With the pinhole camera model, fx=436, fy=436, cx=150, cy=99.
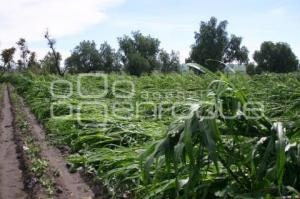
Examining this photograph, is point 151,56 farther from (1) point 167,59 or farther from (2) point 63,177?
(2) point 63,177

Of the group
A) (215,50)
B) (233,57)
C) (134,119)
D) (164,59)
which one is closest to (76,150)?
(134,119)

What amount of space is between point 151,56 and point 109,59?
510 cm

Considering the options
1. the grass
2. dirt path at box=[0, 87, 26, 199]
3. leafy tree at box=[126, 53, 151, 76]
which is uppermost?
leafy tree at box=[126, 53, 151, 76]

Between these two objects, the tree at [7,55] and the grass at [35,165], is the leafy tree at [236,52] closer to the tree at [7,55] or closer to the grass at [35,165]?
the tree at [7,55]

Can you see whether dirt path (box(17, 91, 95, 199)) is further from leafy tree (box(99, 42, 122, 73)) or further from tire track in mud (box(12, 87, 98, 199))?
leafy tree (box(99, 42, 122, 73))

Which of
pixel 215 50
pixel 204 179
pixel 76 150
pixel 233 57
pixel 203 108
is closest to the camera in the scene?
pixel 203 108

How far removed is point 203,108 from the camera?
2.80m

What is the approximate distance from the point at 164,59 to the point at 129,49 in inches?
177

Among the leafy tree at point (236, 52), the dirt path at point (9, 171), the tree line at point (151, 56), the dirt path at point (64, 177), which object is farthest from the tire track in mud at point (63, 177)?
the leafy tree at point (236, 52)

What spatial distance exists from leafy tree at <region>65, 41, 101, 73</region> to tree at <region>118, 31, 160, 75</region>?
3001 millimetres

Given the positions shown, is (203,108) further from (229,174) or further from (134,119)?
(134,119)

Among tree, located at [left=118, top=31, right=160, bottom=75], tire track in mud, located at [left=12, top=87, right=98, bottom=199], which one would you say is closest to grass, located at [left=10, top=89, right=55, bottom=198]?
tire track in mud, located at [left=12, top=87, right=98, bottom=199]

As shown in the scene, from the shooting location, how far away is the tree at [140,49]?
4694 cm

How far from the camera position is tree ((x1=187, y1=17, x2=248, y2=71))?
41.8 metres
